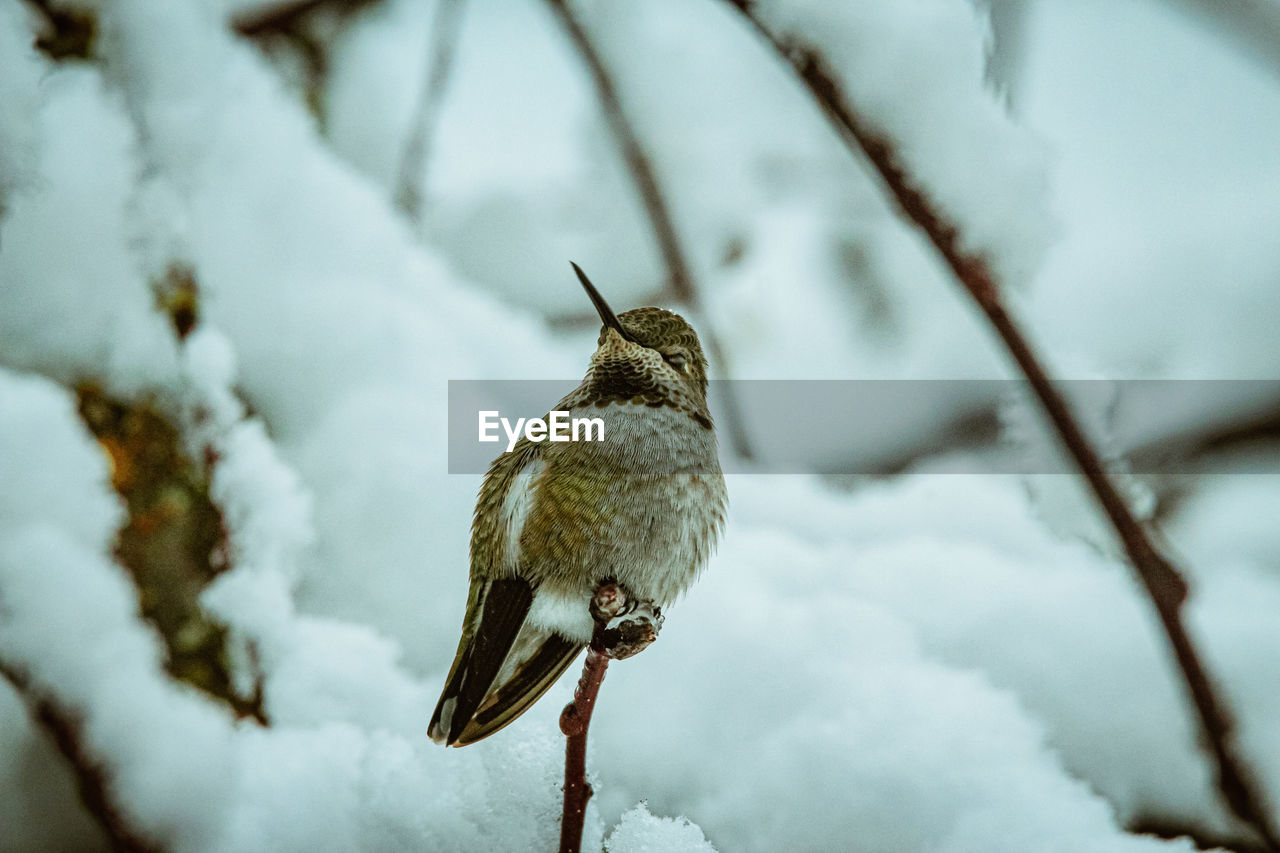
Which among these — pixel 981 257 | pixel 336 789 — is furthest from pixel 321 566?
pixel 981 257

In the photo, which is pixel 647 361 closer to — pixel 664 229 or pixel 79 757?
pixel 664 229

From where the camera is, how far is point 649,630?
0.95 m

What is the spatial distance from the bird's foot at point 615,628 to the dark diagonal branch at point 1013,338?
1.99 feet

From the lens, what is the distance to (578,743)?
949mm

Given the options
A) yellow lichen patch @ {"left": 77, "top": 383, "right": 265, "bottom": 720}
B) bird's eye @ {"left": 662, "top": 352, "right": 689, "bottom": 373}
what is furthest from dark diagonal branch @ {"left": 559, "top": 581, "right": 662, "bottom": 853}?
yellow lichen patch @ {"left": 77, "top": 383, "right": 265, "bottom": 720}

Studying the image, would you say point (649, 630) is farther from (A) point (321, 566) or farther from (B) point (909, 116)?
(A) point (321, 566)

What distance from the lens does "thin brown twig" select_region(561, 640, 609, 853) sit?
916 mm

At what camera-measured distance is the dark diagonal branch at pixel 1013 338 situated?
0.99m

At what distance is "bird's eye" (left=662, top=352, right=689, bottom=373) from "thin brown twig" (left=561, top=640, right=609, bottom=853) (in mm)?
536

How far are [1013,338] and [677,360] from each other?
0.53 metres

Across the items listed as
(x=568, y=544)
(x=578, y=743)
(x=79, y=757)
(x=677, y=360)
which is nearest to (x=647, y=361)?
(x=677, y=360)

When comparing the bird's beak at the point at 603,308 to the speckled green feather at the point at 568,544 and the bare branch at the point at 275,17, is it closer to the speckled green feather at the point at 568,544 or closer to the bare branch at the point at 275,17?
the speckled green feather at the point at 568,544

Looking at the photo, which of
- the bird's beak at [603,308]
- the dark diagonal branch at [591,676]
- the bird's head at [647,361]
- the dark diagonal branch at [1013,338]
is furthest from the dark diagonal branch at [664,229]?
the dark diagonal branch at [591,676]

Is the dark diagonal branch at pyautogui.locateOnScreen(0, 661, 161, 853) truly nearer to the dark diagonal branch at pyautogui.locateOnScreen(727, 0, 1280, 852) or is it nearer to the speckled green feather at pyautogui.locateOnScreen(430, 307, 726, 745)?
the speckled green feather at pyautogui.locateOnScreen(430, 307, 726, 745)
